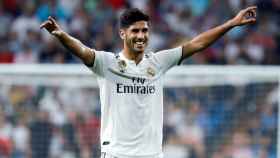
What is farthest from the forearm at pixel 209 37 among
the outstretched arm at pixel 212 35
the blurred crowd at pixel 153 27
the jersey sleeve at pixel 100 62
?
the blurred crowd at pixel 153 27

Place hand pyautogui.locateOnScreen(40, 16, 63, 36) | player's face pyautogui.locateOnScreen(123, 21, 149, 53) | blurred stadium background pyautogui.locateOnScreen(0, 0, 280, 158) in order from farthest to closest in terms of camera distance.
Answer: blurred stadium background pyautogui.locateOnScreen(0, 0, 280, 158), player's face pyautogui.locateOnScreen(123, 21, 149, 53), hand pyautogui.locateOnScreen(40, 16, 63, 36)

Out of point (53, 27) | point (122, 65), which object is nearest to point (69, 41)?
point (53, 27)

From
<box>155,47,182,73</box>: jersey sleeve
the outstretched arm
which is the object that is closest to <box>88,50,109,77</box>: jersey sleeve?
<box>155,47,182,73</box>: jersey sleeve

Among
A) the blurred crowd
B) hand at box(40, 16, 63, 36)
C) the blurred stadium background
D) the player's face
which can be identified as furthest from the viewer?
the blurred crowd

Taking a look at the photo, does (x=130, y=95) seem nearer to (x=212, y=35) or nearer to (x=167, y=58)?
(x=167, y=58)

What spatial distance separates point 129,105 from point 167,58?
1.74 ft

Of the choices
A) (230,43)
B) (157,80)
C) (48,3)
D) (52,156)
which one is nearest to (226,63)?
(230,43)

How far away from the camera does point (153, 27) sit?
14695 mm

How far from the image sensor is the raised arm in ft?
21.0

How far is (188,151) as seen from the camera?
10617 mm

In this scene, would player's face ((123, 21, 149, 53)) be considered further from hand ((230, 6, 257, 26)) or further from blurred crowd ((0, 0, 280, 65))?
blurred crowd ((0, 0, 280, 65))

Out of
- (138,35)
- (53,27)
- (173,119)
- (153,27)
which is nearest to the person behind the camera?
(53,27)

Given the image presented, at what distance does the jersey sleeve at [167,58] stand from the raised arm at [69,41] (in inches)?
21.2

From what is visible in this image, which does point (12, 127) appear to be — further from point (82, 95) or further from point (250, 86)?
point (250, 86)
